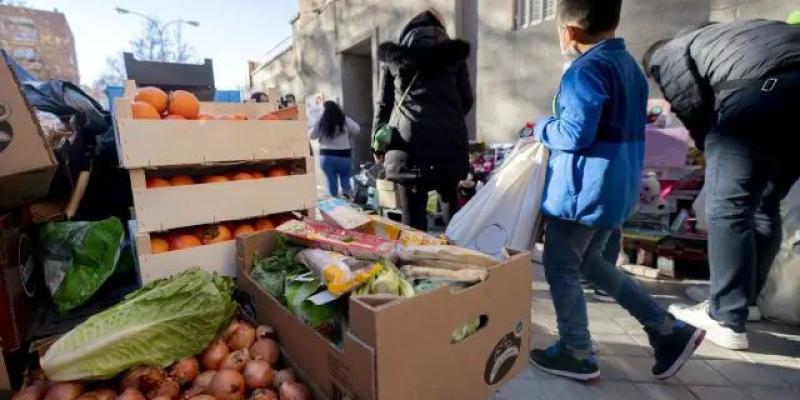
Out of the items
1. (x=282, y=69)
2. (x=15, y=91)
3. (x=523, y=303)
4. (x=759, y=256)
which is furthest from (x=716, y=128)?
(x=282, y=69)

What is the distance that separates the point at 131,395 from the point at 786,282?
317 cm

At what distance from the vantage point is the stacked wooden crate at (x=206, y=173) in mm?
1454

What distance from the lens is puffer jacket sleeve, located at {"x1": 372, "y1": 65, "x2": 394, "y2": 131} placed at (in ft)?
8.64

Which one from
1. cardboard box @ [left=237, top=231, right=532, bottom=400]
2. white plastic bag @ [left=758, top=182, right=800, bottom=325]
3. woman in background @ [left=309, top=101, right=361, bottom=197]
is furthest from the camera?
woman in background @ [left=309, top=101, right=361, bottom=197]

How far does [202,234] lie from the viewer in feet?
5.45

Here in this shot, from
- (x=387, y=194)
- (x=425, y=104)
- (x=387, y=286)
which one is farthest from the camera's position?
(x=387, y=194)

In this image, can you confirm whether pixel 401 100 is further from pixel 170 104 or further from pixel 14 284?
pixel 14 284

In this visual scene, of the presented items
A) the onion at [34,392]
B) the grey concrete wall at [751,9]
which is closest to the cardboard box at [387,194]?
the onion at [34,392]

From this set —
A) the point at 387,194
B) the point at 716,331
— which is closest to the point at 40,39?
the point at 387,194

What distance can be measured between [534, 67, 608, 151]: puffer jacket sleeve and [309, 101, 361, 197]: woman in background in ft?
13.1

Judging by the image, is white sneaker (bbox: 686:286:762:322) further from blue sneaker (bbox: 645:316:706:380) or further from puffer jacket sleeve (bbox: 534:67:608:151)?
puffer jacket sleeve (bbox: 534:67:608:151)

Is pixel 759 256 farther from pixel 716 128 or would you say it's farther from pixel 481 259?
pixel 481 259

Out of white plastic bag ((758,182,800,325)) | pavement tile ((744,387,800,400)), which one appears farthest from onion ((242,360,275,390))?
white plastic bag ((758,182,800,325))

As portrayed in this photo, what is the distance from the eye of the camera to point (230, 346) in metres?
1.27
